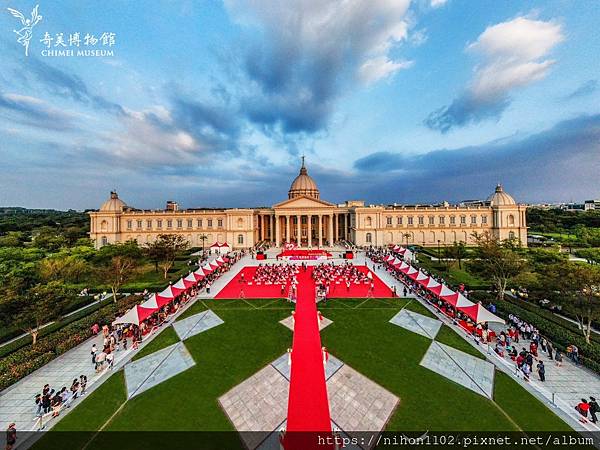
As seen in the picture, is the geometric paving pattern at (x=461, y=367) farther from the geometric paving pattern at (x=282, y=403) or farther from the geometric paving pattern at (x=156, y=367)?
the geometric paving pattern at (x=156, y=367)

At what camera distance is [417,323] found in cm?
2423

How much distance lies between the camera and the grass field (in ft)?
44.0

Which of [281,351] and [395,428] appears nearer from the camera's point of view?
[395,428]

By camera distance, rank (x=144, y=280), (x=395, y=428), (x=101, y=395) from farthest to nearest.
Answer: (x=144, y=280)
(x=101, y=395)
(x=395, y=428)

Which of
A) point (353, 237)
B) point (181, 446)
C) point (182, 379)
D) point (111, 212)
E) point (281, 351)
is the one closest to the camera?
point (181, 446)

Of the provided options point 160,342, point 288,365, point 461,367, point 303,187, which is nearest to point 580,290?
point 461,367

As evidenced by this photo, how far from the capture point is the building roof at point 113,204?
69.6 m

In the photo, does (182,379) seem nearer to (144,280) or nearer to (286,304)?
(286,304)

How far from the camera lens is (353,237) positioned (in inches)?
2889

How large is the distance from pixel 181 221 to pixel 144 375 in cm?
5987

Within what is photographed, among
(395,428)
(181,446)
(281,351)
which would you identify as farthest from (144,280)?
(395,428)

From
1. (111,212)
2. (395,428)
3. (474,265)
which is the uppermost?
(111,212)

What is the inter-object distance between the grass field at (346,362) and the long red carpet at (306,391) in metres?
1.28

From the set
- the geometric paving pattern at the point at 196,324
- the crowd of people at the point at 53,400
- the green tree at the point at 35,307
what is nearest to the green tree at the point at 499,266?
the geometric paving pattern at the point at 196,324
